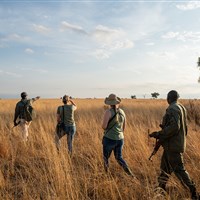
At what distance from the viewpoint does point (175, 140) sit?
4988mm

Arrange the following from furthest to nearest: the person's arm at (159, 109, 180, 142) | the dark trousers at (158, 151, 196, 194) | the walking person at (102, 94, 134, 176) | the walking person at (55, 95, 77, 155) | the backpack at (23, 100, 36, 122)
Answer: the backpack at (23, 100, 36, 122)
the walking person at (55, 95, 77, 155)
the walking person at (102, 94, 134, 176)
the dark trousers at (158, 151, 196, 194)
the person's arm at (159, 109, 180, 142)

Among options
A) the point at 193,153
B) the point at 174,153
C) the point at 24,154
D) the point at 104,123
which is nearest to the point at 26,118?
the point at 24,154

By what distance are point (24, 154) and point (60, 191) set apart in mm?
3816

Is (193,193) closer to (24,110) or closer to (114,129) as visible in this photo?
(114,129)

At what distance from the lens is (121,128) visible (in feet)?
21.4

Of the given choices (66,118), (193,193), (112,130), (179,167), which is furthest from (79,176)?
(66,118)

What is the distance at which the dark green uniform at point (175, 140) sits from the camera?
16.1 ft

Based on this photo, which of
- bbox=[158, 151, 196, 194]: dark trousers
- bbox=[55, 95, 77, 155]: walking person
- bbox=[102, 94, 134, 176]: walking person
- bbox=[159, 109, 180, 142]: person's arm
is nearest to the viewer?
bbox=[159, 109, 180, 142]: person's arm

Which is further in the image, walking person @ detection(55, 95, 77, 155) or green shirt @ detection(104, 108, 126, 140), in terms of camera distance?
walking person @ detection(55, 95, 77, 155)

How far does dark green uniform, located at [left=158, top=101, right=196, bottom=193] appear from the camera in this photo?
194 inches

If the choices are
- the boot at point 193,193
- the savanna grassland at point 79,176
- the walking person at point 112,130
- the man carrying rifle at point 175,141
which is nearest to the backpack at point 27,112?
the savanna grassland at point 79,176

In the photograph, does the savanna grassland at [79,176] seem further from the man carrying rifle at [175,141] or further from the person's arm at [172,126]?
the person's arm at [172,126]

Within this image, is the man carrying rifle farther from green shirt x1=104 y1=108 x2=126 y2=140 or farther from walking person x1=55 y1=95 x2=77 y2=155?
walking person x1=55 y1=95 x2=77 y2=155

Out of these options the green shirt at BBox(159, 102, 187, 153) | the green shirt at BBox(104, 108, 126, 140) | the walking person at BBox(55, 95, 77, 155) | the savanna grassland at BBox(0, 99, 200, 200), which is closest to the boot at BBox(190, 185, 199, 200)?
the savanna grassland at BBox(0, 99, 200, 200)
